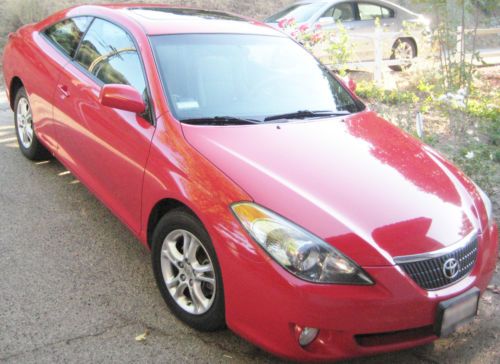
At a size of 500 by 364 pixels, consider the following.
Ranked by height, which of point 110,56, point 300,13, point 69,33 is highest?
point 69,33

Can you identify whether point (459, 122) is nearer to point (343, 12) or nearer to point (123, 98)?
point (123, 98)

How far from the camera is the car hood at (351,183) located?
2.60m

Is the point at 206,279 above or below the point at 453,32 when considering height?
below

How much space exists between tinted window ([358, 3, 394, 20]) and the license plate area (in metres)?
9.91

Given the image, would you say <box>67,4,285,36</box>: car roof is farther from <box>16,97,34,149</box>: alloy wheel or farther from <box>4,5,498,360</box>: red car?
<box>16,97,34,149</box>: alloy wheel

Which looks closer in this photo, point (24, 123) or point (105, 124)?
point (105, 124)

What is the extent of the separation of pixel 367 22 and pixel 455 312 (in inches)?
393

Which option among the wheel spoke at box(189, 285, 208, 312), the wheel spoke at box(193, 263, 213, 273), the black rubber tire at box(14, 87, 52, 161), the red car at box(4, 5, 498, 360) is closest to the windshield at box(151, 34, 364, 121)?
the red car at box(4, 5, 498, 360)

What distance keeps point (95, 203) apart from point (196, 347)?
2.04 m

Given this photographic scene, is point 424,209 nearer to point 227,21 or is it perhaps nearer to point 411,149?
point 411,149

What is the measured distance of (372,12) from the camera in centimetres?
1198

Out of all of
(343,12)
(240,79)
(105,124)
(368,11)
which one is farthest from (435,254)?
(368,11)

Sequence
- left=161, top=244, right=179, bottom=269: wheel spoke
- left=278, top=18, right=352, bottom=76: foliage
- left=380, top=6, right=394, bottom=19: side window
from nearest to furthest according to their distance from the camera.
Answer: left=161, top=244, right=179, bottom=269: wheel spoke → left=278, top=18, right=352, bottom=76: foliage → left=380, top=6, right=394, bottom=19: side window

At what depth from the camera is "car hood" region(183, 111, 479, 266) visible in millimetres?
2604
